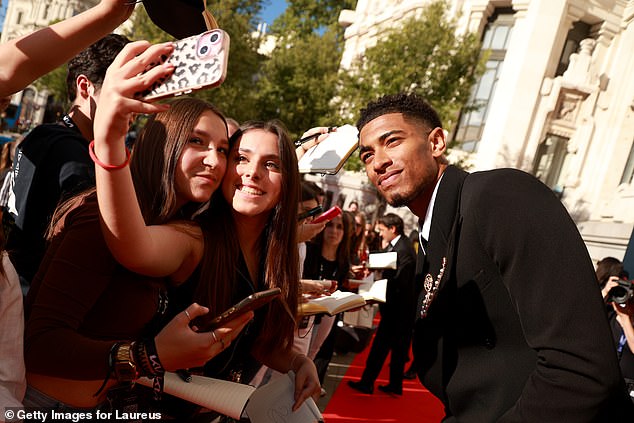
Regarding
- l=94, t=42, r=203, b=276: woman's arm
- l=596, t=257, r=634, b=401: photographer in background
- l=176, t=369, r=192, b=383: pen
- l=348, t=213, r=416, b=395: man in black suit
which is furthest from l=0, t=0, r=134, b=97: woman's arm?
l=348, t=213, r=416, b=395: man in black suit

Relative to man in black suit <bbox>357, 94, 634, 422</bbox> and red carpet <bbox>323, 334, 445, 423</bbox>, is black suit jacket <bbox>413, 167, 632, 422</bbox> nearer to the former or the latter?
man in black suit <bbox>357, 94, 634, 422</bbox>

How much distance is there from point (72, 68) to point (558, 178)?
61.7ft

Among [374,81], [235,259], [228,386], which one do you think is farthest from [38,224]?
[374,81]

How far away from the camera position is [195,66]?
1.07 m

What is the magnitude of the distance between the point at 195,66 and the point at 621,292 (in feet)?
13.0

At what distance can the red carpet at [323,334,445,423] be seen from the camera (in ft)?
15.9

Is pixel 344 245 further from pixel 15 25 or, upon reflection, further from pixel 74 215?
pixel 15 25

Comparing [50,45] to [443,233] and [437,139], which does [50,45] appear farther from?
[437,139]

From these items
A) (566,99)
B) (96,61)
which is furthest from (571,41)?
(96,61)

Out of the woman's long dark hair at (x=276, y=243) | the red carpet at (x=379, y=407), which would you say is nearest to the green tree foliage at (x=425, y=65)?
the red carpet at (x=379, y=407)

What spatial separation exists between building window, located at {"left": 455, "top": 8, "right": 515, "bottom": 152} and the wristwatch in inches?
713

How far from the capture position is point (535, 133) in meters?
17.3

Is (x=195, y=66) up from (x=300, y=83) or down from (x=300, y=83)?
down

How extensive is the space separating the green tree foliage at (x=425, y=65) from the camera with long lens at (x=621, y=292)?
1218cm
